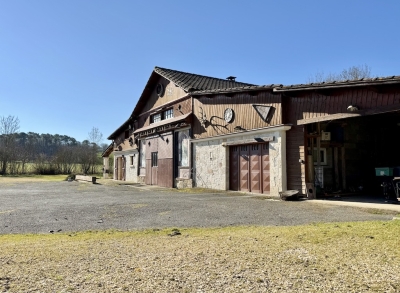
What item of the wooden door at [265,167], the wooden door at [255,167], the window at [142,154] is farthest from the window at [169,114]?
the wooden door at [265,167]

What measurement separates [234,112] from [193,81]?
6.39 m

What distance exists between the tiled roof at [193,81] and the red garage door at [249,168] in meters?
5.30

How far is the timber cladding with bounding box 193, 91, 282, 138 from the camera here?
39.7 feet

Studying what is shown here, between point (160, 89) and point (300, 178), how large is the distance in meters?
13.5

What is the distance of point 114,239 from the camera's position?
5023 mm

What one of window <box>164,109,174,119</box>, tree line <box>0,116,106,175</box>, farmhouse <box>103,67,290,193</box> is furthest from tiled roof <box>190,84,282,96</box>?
tree line <box>0,116,106,175</box>

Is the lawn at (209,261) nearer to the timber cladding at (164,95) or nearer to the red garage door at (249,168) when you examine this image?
the red garage door at (249,168)

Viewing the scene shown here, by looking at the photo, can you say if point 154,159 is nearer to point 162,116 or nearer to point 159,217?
point 162,116

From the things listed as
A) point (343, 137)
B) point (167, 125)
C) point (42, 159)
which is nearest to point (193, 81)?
point (167, 125)

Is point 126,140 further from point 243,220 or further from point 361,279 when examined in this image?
point 361,279

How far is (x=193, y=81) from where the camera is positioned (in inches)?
771

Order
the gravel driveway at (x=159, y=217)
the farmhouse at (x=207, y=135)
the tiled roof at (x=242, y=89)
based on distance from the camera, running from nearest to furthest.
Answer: the gravel driveway at (x=159, y=217)
the tiled roof at (x=242, y=89)
the farmhouse at (x=207, y=135)

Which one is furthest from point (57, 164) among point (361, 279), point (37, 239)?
point (361, 279)

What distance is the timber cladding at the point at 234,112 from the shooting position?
12.1 metres
